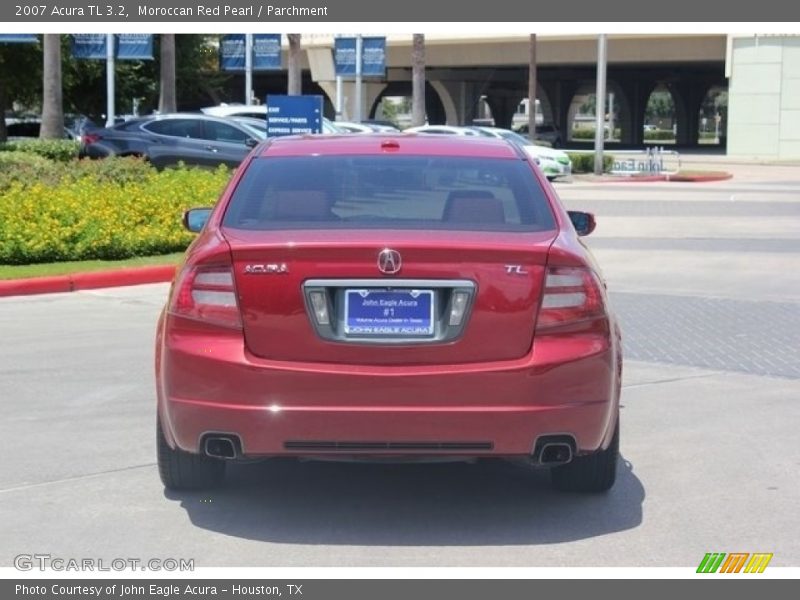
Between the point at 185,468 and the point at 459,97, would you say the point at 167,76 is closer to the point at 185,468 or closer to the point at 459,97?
the point at 185,468

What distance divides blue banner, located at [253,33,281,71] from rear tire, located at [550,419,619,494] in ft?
150

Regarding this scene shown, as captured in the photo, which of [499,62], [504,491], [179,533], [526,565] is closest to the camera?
[526,565]

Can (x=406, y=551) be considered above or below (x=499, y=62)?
below

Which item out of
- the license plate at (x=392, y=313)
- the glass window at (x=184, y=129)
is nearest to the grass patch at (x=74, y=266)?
the license plate at (x=392, y=313)

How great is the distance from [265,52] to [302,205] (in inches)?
1816

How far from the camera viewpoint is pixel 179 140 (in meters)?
26.6

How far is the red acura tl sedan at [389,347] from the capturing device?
17.9ft

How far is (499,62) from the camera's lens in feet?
223

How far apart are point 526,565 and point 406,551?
1.62 ft

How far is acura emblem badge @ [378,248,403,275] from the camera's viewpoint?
5469 millimetres

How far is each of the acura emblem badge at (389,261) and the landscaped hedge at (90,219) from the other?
9319 mm

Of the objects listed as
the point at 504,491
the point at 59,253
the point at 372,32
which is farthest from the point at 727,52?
the point at 504,491

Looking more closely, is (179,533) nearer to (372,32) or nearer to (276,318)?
Result: (276,318)

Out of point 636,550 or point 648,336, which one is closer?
point 636,550
